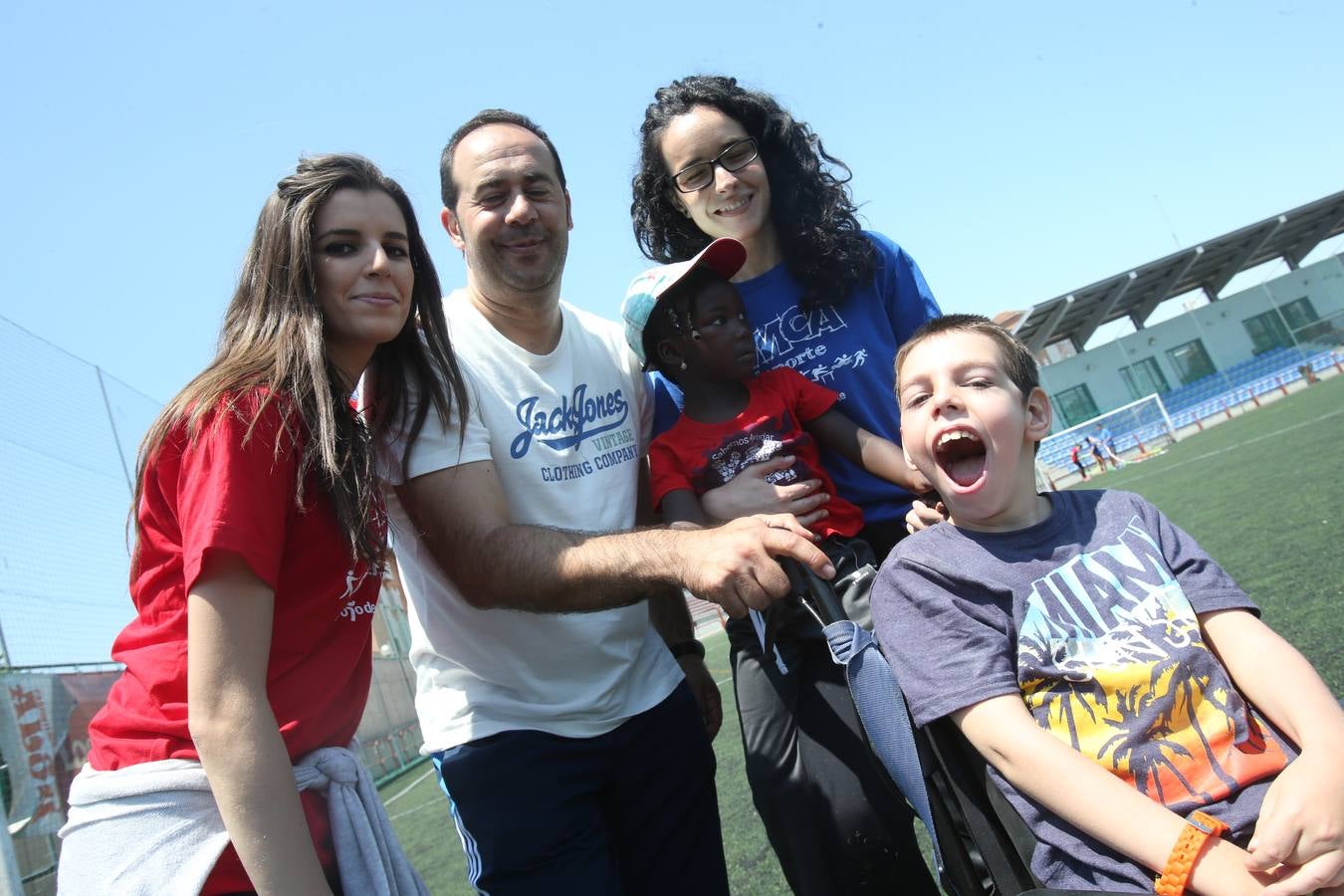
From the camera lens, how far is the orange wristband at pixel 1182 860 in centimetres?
124

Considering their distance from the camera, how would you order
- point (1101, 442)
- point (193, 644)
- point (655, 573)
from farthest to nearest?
point (1101, 442)
point (655, 573)
point (193, 644)

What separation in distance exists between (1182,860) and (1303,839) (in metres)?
0.16

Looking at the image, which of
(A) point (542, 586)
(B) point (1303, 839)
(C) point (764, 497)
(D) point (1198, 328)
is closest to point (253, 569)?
(A) point (542, 586)

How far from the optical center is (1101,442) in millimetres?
29781

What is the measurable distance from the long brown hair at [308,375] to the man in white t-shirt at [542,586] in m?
0.14

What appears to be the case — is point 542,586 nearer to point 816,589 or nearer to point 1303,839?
point 816,589

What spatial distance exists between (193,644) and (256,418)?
375mm

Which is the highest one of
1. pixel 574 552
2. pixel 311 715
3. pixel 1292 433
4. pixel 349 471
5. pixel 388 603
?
pixel 388 603

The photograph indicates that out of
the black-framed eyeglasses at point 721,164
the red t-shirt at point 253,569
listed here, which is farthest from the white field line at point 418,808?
the red t-shirt at point 253,569

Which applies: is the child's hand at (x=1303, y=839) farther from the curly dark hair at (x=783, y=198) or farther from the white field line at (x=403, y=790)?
the white field line at (x=403, y=790)

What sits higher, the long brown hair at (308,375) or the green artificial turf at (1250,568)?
the long brown hair at (308,375)

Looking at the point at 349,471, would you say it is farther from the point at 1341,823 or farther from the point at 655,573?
the point at 1341,823

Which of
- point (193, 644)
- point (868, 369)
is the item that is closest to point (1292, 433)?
point (868, 369)

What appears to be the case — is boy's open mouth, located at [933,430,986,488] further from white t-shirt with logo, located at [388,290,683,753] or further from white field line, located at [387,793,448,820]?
white field line, located at [387,793,448,820]
